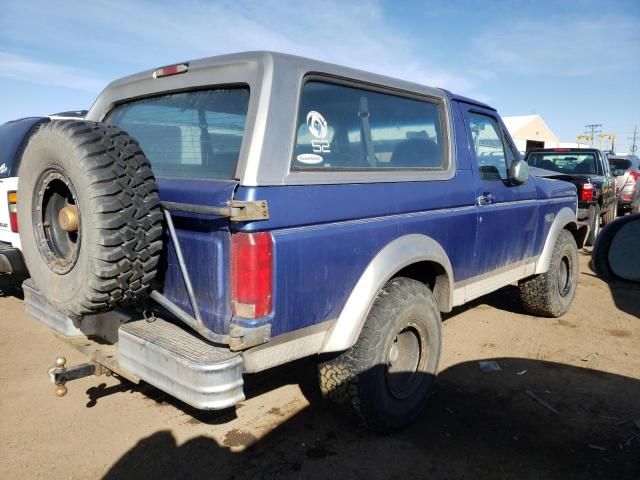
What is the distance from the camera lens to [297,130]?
2359 millimetres

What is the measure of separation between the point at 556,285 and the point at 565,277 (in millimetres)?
422

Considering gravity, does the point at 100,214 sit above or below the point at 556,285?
above

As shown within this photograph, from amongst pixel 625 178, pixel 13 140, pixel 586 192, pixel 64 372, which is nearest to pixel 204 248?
pixel 64 372

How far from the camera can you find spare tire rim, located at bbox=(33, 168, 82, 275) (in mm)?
2361

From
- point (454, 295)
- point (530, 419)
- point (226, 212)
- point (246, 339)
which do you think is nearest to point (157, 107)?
point (226, 212)

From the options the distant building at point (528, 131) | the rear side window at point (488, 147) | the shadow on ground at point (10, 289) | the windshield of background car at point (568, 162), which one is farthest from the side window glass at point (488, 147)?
the distant building at point (528, 131)

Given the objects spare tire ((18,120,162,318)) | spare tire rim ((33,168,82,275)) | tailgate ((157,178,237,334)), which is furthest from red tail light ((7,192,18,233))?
tailgate ((157,178,237,334))

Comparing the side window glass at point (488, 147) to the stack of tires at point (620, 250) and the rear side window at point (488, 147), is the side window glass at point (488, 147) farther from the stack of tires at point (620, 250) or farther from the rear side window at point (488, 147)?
the stack of tires at point (620, 250)

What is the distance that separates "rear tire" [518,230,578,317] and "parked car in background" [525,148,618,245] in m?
3.51

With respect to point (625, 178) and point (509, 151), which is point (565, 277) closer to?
point (509, 151)

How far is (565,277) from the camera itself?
522 cm

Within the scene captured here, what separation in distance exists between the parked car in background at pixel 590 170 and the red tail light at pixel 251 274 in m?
7.58

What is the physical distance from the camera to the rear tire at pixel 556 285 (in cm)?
479

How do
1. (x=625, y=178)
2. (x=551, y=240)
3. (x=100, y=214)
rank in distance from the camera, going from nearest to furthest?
(x=100, y=214), (x=551, y=240), (x=625, y=178)
